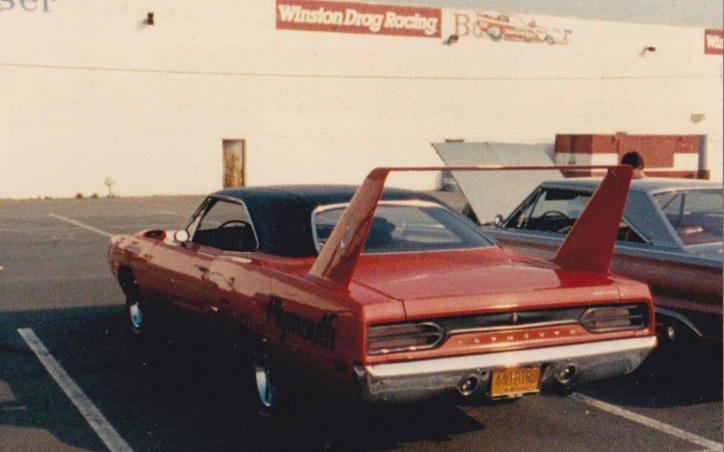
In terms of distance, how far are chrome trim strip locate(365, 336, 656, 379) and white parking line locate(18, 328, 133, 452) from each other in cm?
157

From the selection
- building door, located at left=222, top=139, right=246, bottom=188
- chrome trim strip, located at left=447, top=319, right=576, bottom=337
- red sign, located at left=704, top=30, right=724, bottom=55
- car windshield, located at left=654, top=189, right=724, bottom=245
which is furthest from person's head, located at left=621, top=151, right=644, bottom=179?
red sign, located at left=704, top=30, right=724, bottom=55

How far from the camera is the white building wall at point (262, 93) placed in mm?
29375

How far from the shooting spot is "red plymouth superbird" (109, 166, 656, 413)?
14.3 feet

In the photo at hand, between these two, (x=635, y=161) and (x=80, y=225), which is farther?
(x=80, y=225)

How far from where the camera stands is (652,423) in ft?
17.7

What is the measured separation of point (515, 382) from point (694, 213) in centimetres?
307

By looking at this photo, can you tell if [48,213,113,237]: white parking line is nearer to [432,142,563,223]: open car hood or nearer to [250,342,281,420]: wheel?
[432,142,563,223]: open car hood

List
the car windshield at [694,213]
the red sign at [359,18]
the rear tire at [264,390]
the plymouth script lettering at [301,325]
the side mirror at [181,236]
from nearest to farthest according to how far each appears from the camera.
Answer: the plymouth script lettering at [301,325]
the rear tire at [264,390]
the side mirror at [181,236]
the car windshield at [694,213]
the red sign at [359,18]

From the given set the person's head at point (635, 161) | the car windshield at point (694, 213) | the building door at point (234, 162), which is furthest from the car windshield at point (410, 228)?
the building door at point (234, 162)

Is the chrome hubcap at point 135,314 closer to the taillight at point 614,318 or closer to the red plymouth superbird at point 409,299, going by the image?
the red plymouth superbird at point 409,299

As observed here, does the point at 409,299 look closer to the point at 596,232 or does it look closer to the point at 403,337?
the point at 403,337

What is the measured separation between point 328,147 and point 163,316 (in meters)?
27.5

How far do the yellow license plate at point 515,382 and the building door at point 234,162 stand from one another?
28.5 m

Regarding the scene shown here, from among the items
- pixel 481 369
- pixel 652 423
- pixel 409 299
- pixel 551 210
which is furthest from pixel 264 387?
pixel 551 210
